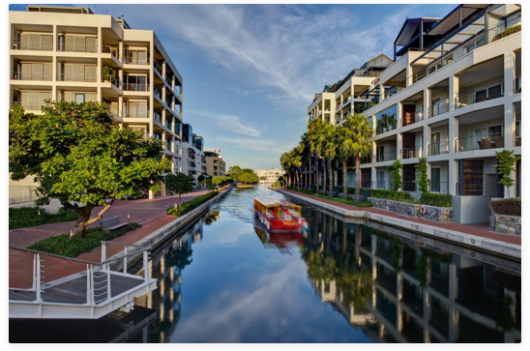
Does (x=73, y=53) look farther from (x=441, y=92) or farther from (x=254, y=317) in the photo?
(x=441, y=92)

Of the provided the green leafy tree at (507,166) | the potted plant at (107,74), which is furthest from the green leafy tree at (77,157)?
the potted plant at (107,74)

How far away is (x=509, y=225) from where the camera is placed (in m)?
13.7

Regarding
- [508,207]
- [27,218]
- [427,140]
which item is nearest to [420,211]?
[508,207]

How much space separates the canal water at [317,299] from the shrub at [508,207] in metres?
3.90

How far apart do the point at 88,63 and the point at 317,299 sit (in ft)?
109

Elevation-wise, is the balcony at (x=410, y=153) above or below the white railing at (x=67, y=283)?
above

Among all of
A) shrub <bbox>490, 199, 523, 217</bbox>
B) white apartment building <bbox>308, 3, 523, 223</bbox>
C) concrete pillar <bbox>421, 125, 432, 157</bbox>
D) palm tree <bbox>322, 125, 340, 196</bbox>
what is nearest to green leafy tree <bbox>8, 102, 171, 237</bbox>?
shrub <bbox>490, 199, 523, 217</bbox>

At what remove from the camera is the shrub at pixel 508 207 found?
45.5ft

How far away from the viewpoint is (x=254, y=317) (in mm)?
7246

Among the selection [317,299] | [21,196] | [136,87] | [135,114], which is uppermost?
[136,87]

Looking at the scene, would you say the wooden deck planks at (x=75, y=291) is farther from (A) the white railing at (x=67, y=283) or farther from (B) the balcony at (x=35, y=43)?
(B) the balcony at (x=35, y=43)

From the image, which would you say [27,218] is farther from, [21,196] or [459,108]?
[459,108]

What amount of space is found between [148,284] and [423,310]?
27.3ft
